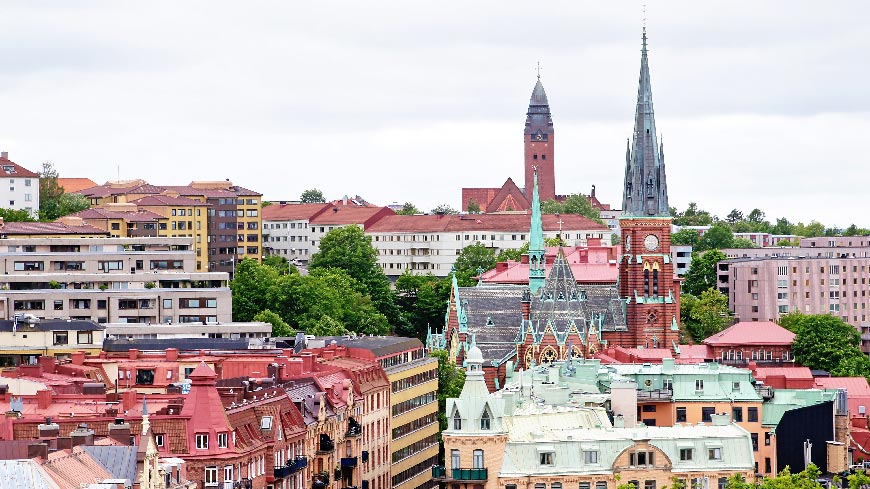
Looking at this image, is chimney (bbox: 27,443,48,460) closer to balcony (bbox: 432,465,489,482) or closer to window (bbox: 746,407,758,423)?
balcony (bbox: 432,465,489,482)

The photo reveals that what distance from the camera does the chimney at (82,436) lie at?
115 meters

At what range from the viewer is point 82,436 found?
383 feet

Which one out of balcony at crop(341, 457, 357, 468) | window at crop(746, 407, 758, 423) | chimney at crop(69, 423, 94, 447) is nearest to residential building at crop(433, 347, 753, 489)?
window at crop(746, 407, 758, 423)

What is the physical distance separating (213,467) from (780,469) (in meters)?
41.1

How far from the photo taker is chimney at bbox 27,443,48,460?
106625mm

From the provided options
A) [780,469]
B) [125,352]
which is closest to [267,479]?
[780,469]

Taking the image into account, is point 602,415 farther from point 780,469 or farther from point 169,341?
point 169,341

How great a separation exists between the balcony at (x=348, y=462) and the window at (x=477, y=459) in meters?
22.1

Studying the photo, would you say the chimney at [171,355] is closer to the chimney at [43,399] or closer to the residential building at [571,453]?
the chimney at [43,399]

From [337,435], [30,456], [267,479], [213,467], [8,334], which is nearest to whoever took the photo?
[30,456]

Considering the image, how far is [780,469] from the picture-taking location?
15000cm

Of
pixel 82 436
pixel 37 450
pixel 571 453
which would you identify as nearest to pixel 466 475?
pixel 571 453

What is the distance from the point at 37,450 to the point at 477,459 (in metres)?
30.8

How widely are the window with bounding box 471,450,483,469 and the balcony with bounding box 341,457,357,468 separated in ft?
72.5
